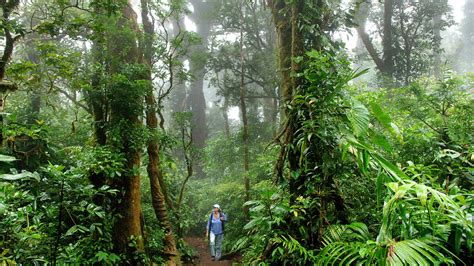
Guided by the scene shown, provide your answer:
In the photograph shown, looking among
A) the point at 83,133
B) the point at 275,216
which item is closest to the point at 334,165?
the point at 275,216

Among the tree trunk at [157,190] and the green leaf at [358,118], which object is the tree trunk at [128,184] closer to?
the tree trunk at [157,190]

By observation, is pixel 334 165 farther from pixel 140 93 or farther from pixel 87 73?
pixel 87 73

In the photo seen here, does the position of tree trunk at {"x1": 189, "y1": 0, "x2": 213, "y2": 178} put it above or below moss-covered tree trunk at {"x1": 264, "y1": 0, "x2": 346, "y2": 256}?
above

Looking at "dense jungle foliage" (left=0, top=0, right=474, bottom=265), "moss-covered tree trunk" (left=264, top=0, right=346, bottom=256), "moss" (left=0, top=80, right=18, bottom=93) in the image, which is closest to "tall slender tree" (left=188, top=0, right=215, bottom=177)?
"dense jungle foliage" (left=0, top=0, right=474, bottom=265)

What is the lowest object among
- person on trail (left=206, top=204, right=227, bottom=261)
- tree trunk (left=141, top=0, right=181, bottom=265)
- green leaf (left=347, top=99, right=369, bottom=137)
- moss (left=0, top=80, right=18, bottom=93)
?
person on trail (left=206, top=204, right=227, bottom=261)

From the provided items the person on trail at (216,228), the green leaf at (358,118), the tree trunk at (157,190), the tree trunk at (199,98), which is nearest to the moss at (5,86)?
the tree trunk at (157,190)

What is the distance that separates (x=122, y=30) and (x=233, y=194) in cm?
549

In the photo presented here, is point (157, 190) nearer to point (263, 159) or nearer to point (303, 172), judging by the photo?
point (263, 159)

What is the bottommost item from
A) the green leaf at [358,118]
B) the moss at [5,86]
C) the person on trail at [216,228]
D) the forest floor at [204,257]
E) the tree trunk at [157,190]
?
the forest floor at [204,257]

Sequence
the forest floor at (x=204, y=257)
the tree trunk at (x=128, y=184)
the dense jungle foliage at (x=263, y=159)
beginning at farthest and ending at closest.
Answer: the forest floor at (x=204, y=257)
the tree trunk at (x=128, y=184)
the dense jungle foliage at (x=263, y=159)

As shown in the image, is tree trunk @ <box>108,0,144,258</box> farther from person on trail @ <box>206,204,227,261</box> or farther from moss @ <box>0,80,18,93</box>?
person on trail @ <box>206,204,227,261</box>

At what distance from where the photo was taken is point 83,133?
22.2ft

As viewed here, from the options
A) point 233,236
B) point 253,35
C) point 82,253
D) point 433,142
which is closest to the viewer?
point 433,142

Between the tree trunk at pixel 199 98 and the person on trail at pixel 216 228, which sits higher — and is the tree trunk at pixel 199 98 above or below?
above
